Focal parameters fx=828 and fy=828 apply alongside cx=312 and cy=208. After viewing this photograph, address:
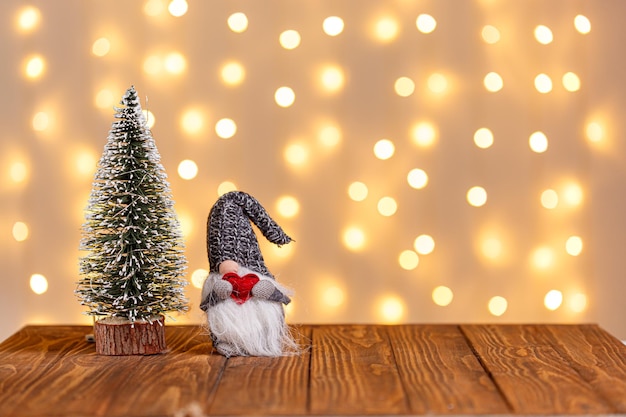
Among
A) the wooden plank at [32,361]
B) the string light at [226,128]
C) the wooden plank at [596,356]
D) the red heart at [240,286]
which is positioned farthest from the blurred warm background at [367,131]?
the red heart at [240,286]

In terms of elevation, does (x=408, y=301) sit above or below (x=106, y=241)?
below

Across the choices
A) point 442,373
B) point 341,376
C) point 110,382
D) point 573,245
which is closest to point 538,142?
point 573,245

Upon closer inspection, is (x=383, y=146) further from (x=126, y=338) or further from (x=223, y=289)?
(x=126, y=338)

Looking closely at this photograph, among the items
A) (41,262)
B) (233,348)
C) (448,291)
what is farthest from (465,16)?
(41,262)

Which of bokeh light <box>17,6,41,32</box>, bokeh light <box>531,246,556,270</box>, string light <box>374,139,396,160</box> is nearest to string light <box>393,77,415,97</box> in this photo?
string light <box>374,139,396,160</box>

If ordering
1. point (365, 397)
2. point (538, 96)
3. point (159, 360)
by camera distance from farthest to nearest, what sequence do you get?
point (538, 96)
point (159, 360)
point (365, 397)

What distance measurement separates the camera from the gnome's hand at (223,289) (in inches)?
63.2

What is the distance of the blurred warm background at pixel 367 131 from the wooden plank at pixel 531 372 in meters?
0.17

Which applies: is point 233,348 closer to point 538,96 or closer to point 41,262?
point 41,262

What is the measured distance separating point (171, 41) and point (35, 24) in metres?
0.33

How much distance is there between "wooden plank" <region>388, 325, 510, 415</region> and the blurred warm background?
7.5 inches

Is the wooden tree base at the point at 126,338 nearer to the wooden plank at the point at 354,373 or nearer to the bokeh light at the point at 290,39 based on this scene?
the wooden plank at the point at 354,373

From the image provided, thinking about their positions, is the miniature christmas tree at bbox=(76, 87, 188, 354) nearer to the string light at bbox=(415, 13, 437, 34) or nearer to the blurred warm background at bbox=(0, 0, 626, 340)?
the blurred warm background at bbox=(0, 0, 626, 340)

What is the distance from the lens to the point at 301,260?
1.97 meters
